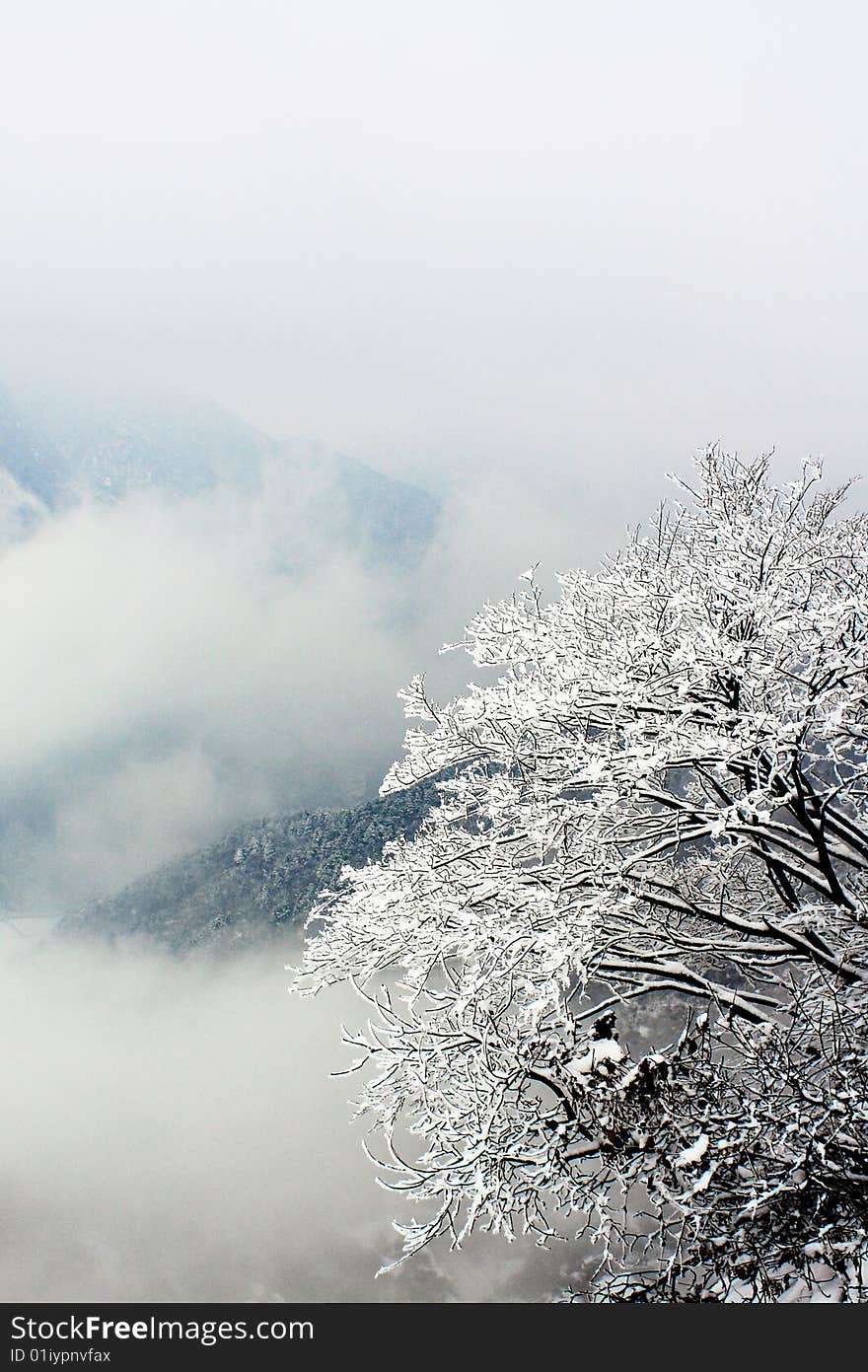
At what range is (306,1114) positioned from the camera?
5453 inches

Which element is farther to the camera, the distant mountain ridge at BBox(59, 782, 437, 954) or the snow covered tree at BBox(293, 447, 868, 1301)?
the distant mountain ridge at BBox(59, 782, 437, 954)

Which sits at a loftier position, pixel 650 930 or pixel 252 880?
pixel 252 880

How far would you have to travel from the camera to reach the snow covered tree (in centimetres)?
692

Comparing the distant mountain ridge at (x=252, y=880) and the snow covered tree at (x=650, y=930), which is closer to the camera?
the snow covered tree at (x=650, y=930)

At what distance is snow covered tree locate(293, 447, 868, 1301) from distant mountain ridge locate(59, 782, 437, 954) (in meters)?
81.2

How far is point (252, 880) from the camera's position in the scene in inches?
5349

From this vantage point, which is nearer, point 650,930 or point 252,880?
point 650,930

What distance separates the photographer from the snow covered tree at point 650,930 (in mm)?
6918

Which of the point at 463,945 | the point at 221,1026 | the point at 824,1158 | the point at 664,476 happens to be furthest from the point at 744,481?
the point at 221,1026

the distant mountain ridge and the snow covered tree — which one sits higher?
the distant mountain ridge

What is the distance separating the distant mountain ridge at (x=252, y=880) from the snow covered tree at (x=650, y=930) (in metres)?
81.2

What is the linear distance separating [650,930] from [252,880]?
13546 cm

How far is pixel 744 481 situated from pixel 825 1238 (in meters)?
8.56

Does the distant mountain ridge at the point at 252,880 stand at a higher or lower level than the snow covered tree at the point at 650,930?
higher
